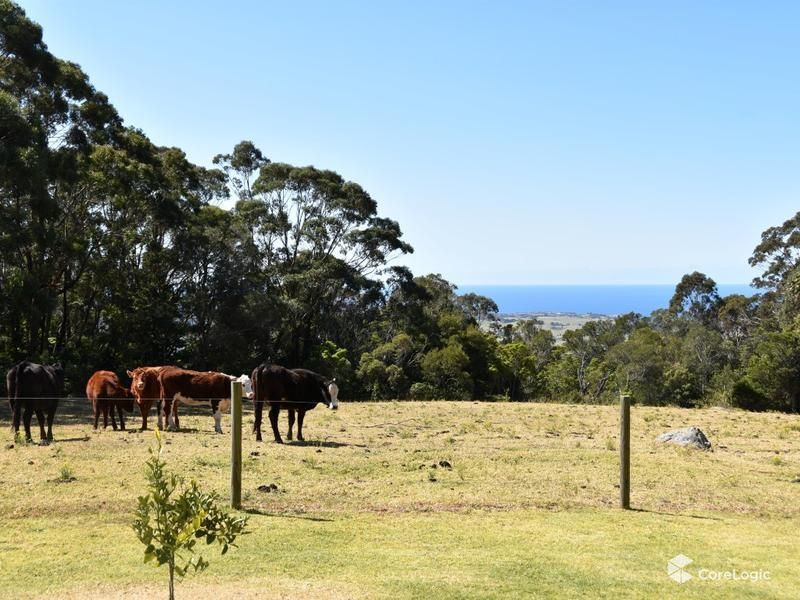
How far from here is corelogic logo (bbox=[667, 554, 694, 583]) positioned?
696cm

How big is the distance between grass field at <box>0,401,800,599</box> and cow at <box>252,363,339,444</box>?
73 centimetres

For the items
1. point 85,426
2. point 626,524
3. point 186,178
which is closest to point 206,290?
point 186,178

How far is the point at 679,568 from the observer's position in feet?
23.7

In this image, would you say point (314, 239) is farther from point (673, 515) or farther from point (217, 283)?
point (673, 515)

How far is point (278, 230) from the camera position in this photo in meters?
40.0

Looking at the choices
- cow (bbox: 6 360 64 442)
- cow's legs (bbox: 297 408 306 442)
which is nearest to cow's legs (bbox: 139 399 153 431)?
cow (bbox: 6 360 64 442)

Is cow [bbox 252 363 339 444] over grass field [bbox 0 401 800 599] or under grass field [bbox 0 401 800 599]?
over

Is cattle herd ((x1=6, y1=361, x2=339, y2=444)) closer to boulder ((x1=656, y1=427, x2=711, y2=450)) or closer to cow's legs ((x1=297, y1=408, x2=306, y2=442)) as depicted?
cow's legs ((x1=297, y1=408, x2=306, y2=442))

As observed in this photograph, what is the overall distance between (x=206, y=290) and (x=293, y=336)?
726 centimetres

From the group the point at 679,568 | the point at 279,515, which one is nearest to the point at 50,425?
the point at 279,515

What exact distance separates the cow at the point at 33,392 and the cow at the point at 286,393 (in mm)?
3886

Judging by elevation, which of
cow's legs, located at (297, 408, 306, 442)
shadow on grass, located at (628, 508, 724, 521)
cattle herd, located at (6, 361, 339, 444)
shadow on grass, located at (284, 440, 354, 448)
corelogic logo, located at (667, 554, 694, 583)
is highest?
cattle herd, located at (6, 361, 339, 444)

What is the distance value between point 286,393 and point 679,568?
1001 centimetres

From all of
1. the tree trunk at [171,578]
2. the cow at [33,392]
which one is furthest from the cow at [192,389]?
the tree trunk at [171,578]
